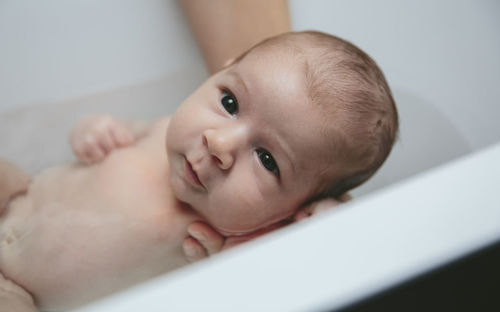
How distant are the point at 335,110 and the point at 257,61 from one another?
0.15 m

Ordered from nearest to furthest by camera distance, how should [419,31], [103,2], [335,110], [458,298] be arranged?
[458,298]
[335,110]
[419,31]
[103,2]

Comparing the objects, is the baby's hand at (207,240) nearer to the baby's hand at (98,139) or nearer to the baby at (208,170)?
the baby at (208,170)

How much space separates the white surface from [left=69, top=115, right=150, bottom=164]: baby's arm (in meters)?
0.57

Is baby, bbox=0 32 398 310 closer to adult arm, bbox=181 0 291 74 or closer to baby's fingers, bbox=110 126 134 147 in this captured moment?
baby's fingers, bbox=110 126 134 147

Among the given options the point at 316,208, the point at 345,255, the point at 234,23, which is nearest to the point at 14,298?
the point at 316,208

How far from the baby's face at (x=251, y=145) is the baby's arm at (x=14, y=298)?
35cm

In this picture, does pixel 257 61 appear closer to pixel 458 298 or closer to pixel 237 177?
pixel 237 177

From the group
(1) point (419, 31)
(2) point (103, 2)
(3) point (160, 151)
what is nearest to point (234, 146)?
(3) point (160, 151)

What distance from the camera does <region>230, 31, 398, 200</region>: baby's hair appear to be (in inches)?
26.9

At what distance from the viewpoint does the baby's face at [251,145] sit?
689mm

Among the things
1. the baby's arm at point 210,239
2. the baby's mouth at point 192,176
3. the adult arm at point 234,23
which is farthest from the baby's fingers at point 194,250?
the adult arm at point 234,23

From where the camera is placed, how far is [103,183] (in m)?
0.88

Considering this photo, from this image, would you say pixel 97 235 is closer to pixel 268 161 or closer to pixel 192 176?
pixel 192 176

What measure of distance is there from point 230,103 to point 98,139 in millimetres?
349
